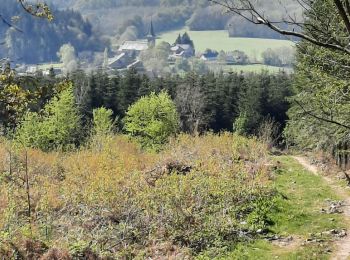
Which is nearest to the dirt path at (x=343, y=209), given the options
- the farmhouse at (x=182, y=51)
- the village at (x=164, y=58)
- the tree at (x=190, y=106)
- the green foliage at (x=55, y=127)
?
the green foliage at (x=55, y=127)

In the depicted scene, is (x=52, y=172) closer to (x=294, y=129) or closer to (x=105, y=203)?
(x=105, y=203)

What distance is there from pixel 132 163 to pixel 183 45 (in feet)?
522

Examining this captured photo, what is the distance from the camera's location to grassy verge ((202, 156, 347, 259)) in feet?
32.7

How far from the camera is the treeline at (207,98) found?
46156 mm

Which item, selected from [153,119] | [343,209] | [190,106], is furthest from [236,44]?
[343,209]

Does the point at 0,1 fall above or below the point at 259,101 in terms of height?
above

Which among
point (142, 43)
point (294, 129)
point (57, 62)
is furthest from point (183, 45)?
point (294, 129)

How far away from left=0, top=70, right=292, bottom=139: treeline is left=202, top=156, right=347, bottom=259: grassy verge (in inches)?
1126

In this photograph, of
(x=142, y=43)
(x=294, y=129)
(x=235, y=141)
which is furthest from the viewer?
(x=142, y=43)

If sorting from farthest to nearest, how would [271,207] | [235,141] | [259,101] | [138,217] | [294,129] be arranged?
1. [259,101]
2. [294,129]
3. [235,141]
4. [271,207]
5. [138,217]

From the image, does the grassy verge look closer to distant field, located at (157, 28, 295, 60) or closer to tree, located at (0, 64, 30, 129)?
tree, located at (0, 64, 30, 129)

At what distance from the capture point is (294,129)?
25.4m

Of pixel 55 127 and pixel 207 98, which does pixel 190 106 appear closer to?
pixel 207 98

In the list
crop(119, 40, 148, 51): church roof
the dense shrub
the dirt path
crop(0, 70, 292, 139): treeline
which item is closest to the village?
crop(119, 40, 148, 51): church roof
